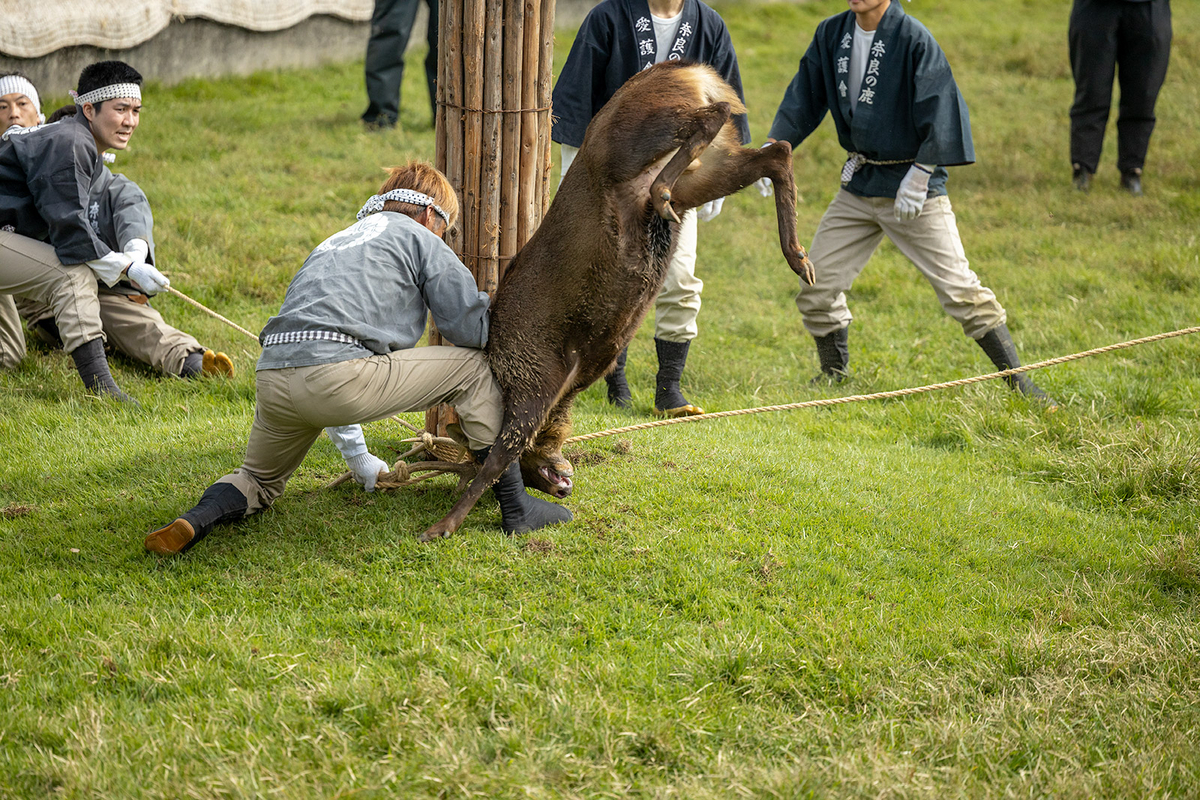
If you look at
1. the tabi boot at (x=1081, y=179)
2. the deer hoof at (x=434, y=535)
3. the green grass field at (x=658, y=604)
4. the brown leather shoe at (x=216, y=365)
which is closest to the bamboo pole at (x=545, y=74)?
the green grass field at (x=658, y=604)

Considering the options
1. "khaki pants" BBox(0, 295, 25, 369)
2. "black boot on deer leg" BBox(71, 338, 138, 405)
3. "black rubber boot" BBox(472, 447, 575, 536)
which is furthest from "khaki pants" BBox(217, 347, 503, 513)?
"khaki pants" BBox(0, 295, 25, 369)

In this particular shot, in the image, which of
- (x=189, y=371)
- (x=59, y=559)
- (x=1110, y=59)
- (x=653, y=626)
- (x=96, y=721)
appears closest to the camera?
(x=96, y=721)

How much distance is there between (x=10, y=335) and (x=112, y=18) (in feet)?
17.0

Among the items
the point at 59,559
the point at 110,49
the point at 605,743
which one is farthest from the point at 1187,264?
the point at 110,49

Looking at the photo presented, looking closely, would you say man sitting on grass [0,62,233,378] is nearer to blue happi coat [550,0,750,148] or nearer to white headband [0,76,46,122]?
white headband [0,76,46,122]

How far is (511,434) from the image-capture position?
3883 mm

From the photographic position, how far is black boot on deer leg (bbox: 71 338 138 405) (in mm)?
5520

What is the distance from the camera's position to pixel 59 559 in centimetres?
385

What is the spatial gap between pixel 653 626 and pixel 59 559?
226 centimetres

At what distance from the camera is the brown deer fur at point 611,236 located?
11.8ft

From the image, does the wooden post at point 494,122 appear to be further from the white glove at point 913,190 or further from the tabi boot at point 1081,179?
the tabi boot at point 1081,179

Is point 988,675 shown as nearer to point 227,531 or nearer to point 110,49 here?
point 227,531

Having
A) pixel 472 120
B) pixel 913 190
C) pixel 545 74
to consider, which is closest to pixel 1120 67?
pixel 913 190

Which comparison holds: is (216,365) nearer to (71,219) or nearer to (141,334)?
(141,334)
